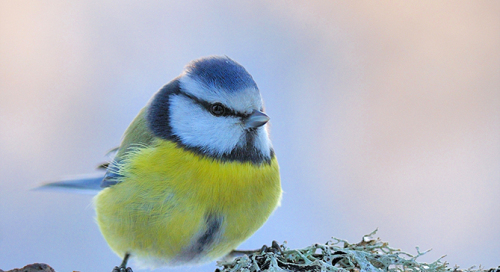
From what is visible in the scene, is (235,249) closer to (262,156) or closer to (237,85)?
(262,156)

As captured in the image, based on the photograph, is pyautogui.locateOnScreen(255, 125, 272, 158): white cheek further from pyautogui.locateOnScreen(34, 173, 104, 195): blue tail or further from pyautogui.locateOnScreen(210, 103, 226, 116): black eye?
pyautogui.locateOnScreen(34, 173, 104, 195): blue tail

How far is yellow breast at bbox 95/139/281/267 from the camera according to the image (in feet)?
4.48

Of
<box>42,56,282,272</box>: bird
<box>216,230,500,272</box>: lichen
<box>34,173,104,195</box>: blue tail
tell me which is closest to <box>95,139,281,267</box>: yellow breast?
<box>42,56,282,272</box>: bird

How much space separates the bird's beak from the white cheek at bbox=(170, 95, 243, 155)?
0.11 feet

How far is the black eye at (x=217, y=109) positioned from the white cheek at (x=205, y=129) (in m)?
0.01

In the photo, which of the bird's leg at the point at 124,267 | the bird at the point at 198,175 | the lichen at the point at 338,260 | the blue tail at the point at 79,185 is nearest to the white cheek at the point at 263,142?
the bird at the point at 198,175

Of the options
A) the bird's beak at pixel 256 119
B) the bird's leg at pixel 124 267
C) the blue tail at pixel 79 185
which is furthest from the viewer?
the blue tail at pixel 79 185

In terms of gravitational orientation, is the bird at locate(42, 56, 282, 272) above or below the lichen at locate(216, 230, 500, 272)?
above

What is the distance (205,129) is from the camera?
1428 mm

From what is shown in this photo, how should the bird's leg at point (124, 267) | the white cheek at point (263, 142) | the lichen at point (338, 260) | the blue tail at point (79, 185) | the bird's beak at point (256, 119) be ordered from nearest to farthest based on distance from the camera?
the lichen at point (338, 260), the bird's beak at point (256, 119), the white cheek at point (263, 142), the bird's leg at point (124, 267), the blue tail at point (79, 185)

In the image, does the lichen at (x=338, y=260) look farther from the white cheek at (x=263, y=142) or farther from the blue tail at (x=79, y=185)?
the blue tail at (x=79, y=185)

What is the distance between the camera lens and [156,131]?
60.5 inches

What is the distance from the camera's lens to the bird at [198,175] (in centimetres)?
137

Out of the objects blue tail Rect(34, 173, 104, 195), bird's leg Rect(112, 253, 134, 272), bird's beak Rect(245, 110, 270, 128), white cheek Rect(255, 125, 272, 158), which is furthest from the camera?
blue tail Rect(34, 173, 104, 195)
